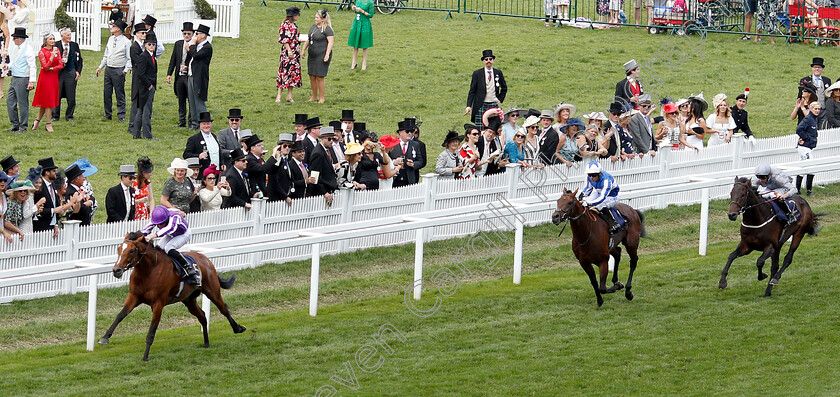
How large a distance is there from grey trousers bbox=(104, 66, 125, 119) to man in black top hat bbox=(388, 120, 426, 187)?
6.65 meters

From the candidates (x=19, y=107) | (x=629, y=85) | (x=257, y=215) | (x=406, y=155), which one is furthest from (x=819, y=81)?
(x=19, y=107)

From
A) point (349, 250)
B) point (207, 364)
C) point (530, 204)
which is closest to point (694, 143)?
point (530, 204)

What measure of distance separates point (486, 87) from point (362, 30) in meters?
6.00

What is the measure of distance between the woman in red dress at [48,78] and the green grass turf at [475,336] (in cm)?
723

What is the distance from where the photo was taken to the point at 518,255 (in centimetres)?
1466

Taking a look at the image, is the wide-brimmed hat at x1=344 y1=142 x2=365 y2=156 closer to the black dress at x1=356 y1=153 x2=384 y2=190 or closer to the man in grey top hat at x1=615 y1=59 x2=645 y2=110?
the black dress at x1=356 y1=153 x2=384 y2=190

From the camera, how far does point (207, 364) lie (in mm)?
11539

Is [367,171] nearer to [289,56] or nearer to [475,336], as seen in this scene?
[475,336]

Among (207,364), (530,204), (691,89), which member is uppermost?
(691,89)

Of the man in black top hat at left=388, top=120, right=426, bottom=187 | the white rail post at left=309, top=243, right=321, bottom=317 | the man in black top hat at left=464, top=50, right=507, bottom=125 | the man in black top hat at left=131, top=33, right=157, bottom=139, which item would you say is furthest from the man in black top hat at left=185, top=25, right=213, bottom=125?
the white rail post at left=309, top=243, right=321, bottom=317

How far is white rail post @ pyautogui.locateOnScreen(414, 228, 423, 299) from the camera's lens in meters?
13.8

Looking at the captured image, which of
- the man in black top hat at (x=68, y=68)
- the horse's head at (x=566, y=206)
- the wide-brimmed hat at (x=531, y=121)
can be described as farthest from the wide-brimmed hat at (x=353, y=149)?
the man in black top hat at (x=68, y=68)

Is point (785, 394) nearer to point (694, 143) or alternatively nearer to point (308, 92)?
point (694, 143)

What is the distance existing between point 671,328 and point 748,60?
55.0ft
